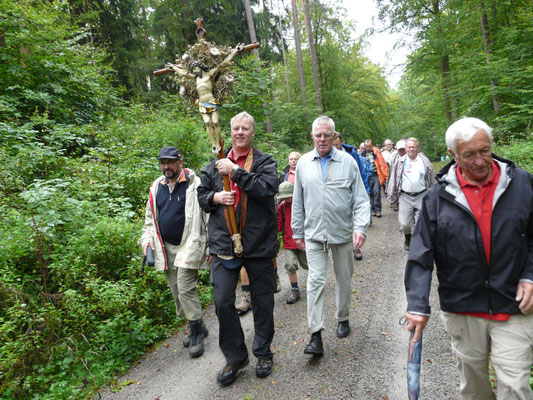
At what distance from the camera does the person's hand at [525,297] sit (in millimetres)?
1862

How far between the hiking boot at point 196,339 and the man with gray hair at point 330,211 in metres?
1.46

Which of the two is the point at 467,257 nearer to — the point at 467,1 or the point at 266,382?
the point at 266,382

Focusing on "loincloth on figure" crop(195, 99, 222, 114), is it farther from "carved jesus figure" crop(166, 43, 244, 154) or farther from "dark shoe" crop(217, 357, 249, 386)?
"dark shoe" crop(217, 357, 249, 386)

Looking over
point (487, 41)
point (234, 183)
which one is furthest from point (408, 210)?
point (487, 41)

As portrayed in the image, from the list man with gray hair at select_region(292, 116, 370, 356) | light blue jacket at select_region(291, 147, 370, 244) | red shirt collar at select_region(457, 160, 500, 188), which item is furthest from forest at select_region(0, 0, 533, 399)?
red shirt collar at select_region(457, 160, 500, 188)

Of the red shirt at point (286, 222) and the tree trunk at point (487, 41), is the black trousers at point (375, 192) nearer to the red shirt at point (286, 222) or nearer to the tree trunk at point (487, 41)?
the tree trunk at point (487, 41)

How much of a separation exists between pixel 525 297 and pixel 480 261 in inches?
11.3

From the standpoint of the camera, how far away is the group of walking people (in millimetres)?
1954

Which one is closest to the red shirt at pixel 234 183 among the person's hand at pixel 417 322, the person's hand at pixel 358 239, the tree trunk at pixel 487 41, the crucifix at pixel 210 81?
the crucifix at pixel 210 81

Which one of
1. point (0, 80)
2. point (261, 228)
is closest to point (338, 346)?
point (261, 228)

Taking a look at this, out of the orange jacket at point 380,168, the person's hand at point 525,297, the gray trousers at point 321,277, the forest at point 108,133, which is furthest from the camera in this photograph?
the orange jacket at point 380,168

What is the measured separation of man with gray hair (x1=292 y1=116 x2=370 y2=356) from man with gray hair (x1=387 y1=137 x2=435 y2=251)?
2992 mm

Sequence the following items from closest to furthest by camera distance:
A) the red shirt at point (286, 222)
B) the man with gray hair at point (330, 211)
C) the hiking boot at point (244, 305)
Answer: the man with gray hair at point (330, 211) → the hiking boot at point (244, 305) → the red shirt at point (286, 222)

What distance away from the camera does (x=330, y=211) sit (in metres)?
3.62
